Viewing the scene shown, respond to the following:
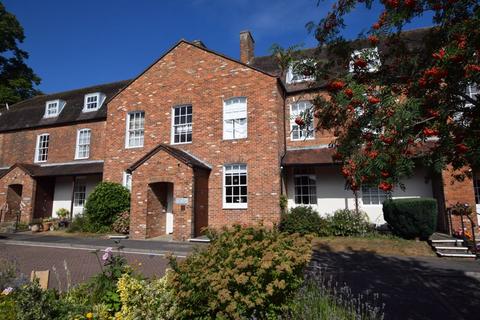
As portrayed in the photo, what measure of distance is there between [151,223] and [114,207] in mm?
2538

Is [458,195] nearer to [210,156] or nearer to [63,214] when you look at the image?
[210,156]

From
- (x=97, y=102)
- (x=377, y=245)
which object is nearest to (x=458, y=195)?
(x=377, y=245)

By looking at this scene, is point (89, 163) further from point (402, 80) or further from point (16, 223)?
point (402, 80)

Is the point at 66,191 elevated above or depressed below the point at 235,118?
below

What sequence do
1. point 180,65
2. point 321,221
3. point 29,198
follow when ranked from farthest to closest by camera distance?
point 29,198, point 180,65, point 321,221

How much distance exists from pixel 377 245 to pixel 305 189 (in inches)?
212

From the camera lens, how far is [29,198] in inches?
792

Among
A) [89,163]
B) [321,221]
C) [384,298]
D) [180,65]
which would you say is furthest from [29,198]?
[384,298]

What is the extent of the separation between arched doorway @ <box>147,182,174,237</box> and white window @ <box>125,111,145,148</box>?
3.41m

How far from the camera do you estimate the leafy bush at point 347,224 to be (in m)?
13.8

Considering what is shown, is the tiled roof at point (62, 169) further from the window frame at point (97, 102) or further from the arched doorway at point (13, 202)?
the window frame at point (97, 102)

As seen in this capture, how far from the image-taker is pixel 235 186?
50.1 feet

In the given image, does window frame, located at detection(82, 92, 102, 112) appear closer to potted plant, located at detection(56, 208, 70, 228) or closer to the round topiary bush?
potted plant, located at detection(56, 208, 70, 228)

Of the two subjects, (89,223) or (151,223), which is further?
(89,223)
